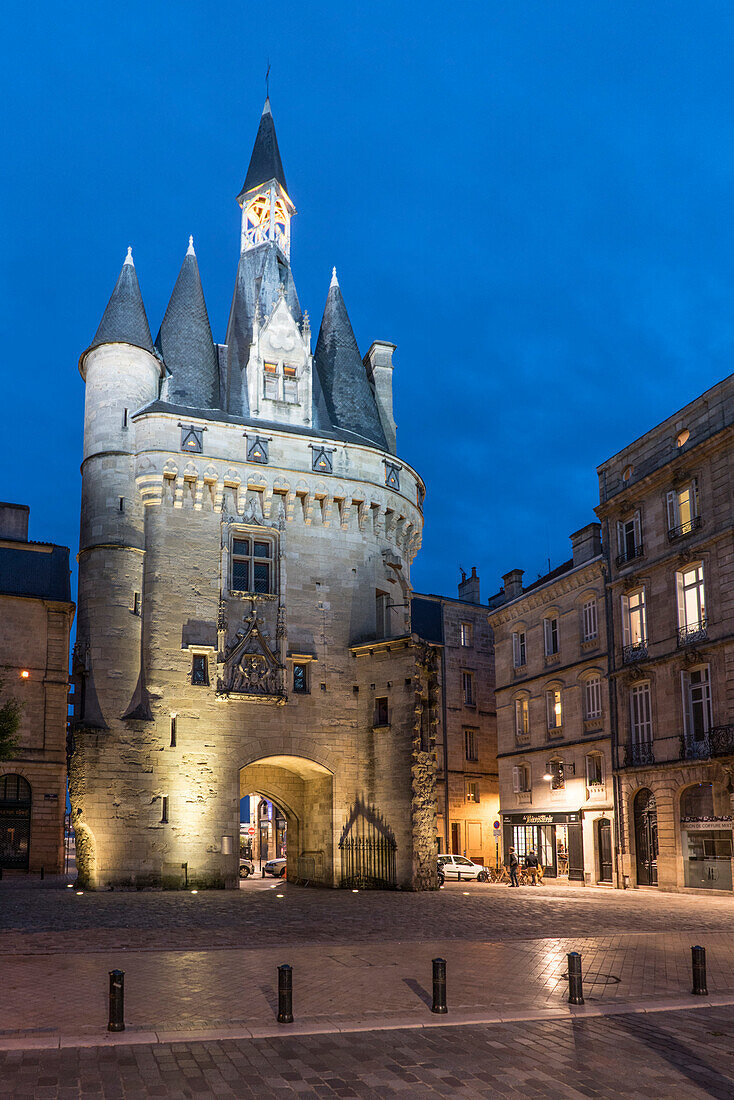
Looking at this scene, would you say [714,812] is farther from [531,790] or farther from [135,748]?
[135,748]

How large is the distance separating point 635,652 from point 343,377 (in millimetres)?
15992

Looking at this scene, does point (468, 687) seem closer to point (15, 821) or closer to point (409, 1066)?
point (15, 821)

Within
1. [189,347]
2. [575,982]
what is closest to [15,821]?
[189,347]

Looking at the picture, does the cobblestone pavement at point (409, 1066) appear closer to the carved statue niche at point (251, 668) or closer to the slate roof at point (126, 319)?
the carved statue niche at point (251, 668)

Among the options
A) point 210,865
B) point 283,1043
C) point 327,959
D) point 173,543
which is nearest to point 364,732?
point 210,865

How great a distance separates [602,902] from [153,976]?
1822cm

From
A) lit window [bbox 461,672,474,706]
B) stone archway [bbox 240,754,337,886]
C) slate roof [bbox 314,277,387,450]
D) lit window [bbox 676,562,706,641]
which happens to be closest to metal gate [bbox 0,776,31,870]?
stone archway [bbox 240,754,337,886]

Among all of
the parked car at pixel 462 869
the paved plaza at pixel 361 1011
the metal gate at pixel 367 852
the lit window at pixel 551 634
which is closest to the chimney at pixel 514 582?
the lit window at pixel 551 634

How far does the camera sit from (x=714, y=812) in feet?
105

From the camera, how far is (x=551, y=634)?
4338 centimetres

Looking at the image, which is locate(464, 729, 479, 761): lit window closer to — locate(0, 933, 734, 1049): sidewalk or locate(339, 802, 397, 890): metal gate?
locate(339, 802, 397, 890): metal gate

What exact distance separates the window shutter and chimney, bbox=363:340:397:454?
11336 millimetres

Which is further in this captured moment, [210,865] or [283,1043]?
[210,865]

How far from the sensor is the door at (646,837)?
35.1 metres
